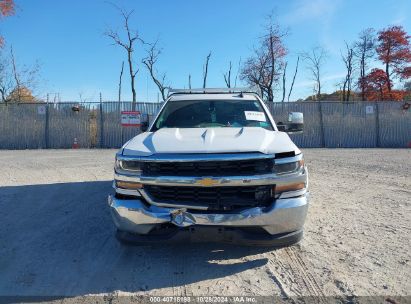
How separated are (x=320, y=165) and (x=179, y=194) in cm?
836

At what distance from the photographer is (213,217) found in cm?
352

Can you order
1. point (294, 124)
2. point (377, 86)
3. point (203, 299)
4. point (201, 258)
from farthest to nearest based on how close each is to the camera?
point (377, 86) → point (294, 124) → point (201, 258) → point (203, 299)

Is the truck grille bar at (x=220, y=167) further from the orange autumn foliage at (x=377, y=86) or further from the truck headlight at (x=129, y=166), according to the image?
the orange autumn foliage at (x=377, y=86)

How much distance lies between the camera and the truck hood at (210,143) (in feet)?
12.0

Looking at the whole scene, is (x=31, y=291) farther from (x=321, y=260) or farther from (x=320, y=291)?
(x=321, y=260)

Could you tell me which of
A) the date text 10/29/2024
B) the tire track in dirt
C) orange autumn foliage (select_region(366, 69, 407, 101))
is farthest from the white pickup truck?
orange autumn foliage (select_region(366, 69, 407, 101))

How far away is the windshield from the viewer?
5277mm

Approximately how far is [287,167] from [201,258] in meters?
1.36

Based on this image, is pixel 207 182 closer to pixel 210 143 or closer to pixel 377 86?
pixel 210 143

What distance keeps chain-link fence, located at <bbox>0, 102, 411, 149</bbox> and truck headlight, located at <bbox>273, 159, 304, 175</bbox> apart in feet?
44.1

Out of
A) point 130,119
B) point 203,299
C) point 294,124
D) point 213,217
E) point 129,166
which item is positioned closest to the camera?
point 203,299

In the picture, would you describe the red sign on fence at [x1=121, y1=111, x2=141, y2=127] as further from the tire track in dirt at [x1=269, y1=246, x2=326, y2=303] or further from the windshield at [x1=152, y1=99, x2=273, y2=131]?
the tire track in dirt at [x1=269, y1=246, x2=326, y2=303]

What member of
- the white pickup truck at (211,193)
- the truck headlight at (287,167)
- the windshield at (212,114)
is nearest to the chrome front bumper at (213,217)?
the white pickup truck at (211,193)

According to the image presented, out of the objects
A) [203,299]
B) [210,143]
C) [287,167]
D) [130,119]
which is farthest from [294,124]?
[130,119]
